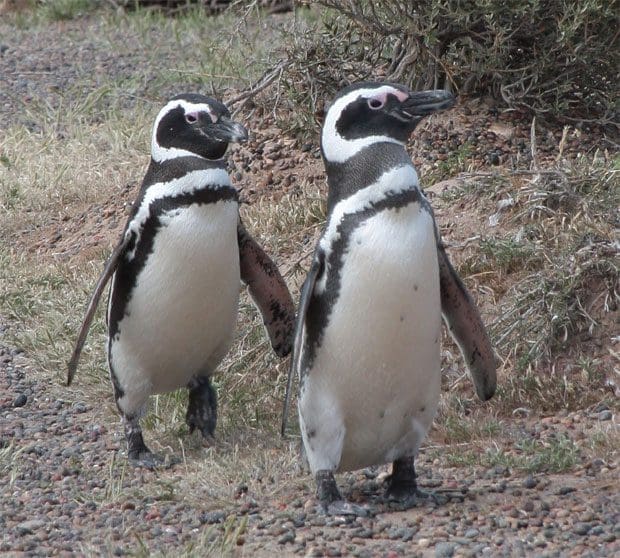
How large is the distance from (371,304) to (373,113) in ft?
1.93

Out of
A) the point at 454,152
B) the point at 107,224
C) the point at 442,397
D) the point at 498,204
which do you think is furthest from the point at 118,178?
the point at 442,397

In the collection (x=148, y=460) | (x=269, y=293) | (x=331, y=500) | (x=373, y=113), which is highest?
(x=373, y=113)

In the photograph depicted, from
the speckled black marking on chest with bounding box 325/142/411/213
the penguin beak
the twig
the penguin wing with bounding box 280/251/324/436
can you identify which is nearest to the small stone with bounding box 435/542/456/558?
the penguin wing with bounding box 280/251/324/436

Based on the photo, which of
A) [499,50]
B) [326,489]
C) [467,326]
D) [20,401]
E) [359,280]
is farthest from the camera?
[499,50]

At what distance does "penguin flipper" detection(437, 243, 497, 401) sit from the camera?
4.43m

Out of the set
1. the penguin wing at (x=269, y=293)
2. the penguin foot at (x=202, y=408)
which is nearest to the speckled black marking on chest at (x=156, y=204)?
the penguin wing at (x=269, y=293)

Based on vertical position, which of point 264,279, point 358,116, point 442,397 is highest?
point 358,116

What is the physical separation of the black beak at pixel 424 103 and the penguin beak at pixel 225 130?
2.86 feet

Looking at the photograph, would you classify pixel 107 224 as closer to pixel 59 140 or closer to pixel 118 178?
pixel 118 178

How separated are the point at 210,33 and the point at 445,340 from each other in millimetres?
5863

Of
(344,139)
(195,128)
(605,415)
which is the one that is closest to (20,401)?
(195,128)

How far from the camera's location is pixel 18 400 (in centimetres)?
570

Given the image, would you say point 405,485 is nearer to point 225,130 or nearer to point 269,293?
point 269,293

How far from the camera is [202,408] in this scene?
17.1 feet
